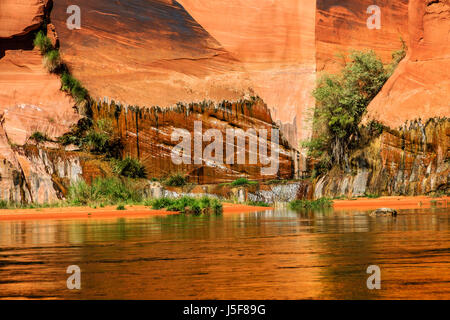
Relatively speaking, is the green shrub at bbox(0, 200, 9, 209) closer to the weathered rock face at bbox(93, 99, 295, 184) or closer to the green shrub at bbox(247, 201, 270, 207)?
the weathered rock face at bbox(93, 99, 295, 184)

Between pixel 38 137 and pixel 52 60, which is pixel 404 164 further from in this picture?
pixel 52 60

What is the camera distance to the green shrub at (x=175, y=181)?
3331cm

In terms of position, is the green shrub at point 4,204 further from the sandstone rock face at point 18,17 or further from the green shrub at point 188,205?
the sandstone rock face at point 18,17

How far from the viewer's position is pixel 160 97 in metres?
37.0

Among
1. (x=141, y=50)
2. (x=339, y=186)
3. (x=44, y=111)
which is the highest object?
(x=141, y=50)

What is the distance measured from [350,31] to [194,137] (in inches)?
442

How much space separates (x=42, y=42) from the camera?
113 feet

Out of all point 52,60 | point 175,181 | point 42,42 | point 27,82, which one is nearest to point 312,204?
point 175,181

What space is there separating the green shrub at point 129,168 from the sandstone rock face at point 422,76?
1080 centimetres

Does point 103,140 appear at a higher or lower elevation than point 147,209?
higher

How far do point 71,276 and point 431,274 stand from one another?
13.6ft

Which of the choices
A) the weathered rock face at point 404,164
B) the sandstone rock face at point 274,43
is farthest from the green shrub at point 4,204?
the sandstone rock face at point 274,43
